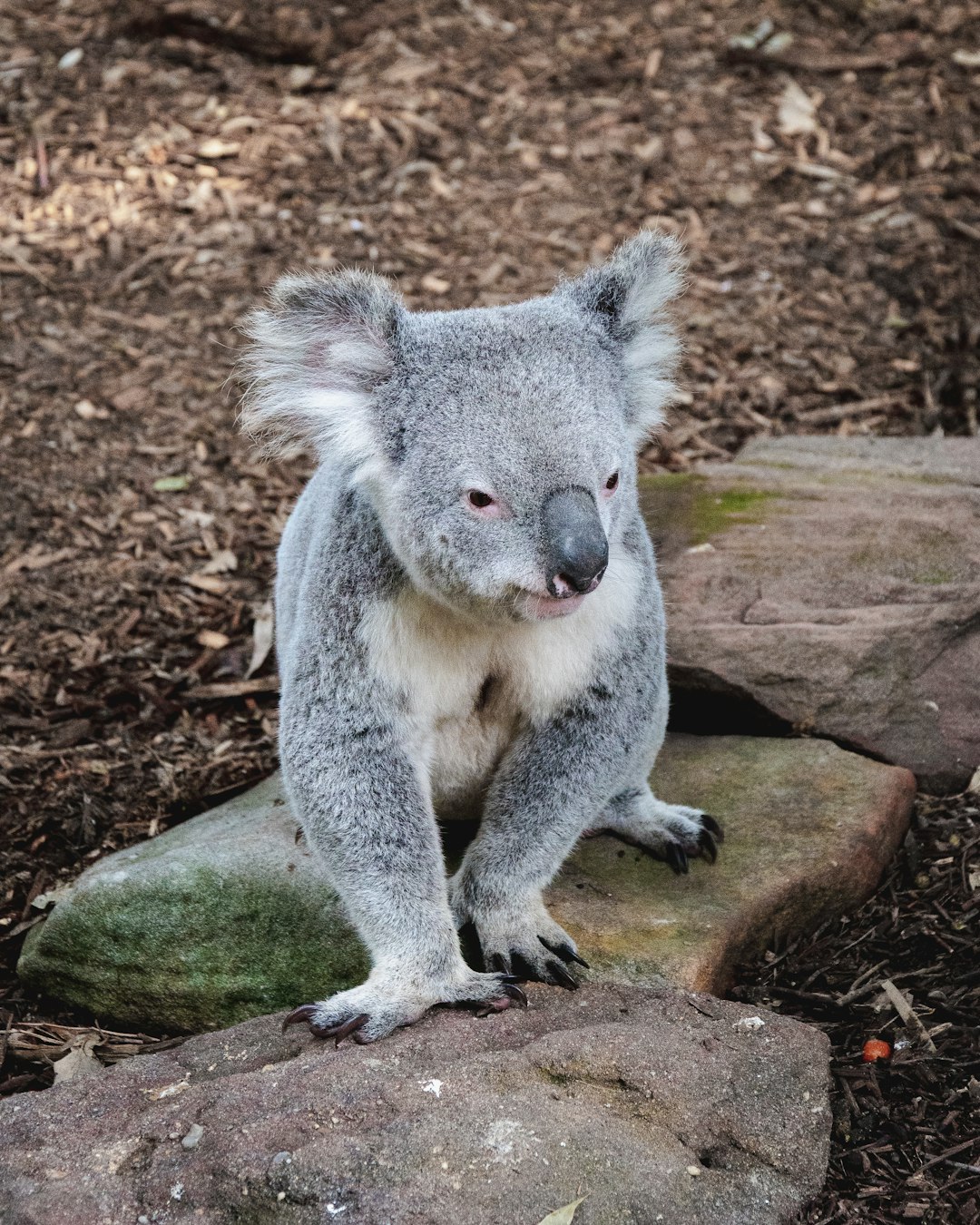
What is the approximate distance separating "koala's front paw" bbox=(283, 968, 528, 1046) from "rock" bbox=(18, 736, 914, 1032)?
397mm

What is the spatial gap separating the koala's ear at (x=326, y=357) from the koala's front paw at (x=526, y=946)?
4.23 feet

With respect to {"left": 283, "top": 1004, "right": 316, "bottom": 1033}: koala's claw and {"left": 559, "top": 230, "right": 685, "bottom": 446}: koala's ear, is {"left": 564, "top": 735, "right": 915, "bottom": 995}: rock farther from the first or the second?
{"left": 559, "top": 230, "right": 685, "bottom": 446}: koala's ear

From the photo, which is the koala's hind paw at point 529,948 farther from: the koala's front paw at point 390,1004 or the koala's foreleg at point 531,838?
the koala's front paw at point 390,1004

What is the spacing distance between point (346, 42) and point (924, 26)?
12.4 feet

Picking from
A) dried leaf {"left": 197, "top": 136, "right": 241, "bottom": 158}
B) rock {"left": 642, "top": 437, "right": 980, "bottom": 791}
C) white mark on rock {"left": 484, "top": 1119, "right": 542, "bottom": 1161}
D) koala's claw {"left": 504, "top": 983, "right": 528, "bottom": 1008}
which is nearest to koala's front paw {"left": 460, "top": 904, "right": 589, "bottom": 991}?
koala's claw {"left": 504, "top": 983, "right": 528, "bottom": 1008}

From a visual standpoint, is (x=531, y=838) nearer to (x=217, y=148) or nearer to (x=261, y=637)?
(x=261, y=637)

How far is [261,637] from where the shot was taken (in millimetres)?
6074

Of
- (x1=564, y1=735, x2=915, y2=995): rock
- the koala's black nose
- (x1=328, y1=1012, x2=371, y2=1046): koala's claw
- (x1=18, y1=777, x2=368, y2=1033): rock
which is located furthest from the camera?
(x1=18, y1=777, x2=368, y2=1033): rock

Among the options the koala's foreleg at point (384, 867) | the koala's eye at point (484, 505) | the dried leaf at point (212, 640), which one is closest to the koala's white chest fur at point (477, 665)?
the koala's foreleg at point (384, 867)

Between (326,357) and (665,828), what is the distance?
1.78 metres

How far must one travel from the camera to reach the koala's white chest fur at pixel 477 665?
352 cm

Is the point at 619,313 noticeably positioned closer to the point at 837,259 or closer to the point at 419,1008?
the point at 419,1008

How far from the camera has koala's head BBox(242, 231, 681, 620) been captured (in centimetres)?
311

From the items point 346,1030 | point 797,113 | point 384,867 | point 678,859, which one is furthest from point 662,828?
point 797,113
